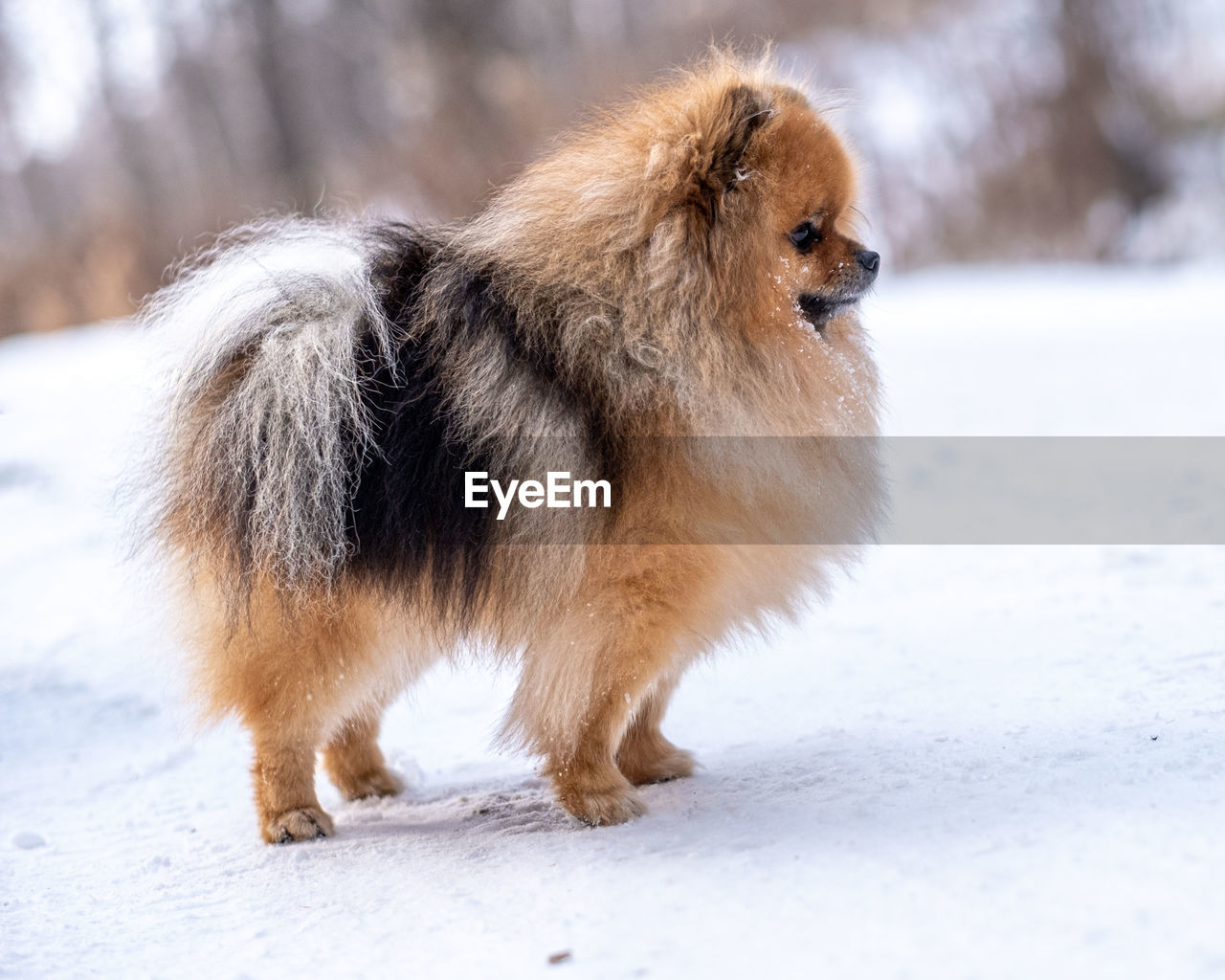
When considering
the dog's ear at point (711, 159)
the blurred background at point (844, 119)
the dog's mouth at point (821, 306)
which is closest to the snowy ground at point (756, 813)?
the dog's mouth at point (821, 306)

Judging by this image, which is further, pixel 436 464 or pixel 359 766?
pixel 359 766

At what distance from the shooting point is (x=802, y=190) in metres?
2.82

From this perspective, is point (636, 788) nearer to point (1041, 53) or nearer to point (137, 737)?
point (137, 737)

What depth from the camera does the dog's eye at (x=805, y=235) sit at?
9.21ft

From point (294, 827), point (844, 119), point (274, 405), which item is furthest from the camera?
point (844, 119)

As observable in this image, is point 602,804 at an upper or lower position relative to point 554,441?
lower

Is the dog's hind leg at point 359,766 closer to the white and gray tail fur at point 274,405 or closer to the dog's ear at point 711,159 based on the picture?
the white and gray tail fur at point 274,405

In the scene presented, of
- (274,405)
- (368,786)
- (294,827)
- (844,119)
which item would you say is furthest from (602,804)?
(844,119)

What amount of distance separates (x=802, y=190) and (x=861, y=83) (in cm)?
1100

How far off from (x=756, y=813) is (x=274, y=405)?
4.89 feet

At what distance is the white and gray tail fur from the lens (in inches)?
107

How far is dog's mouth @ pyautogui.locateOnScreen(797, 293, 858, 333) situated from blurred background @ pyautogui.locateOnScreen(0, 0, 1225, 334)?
570 centimetres

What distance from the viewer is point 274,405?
2.78m

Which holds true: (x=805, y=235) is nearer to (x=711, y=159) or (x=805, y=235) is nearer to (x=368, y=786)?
(x=711, y=159)
